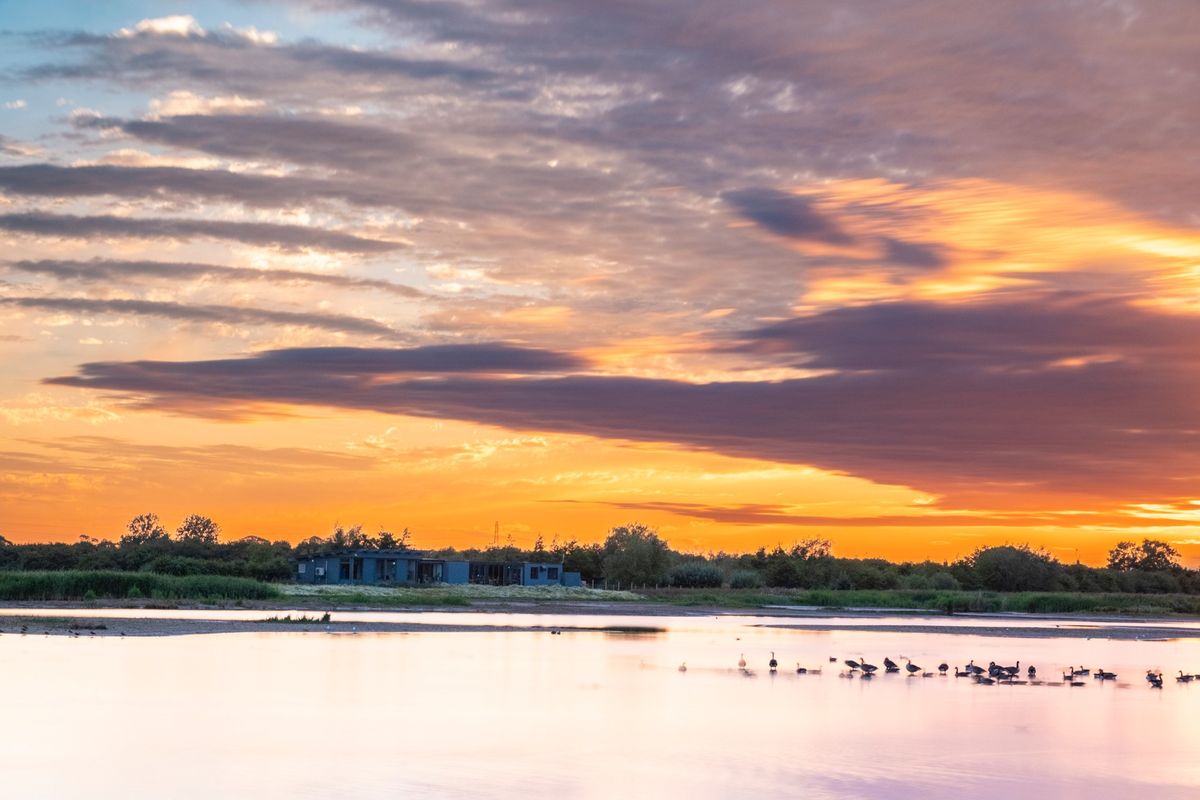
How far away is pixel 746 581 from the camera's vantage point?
132 m

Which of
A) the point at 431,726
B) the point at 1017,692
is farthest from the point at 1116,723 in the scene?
the point at 431,726

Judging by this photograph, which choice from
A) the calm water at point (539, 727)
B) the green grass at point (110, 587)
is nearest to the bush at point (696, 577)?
the green grass at point (110, 587)

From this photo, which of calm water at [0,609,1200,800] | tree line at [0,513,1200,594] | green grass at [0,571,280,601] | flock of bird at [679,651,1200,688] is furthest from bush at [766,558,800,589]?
flock of bird at [679,651,1200,688]

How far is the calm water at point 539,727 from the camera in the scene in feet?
70.9

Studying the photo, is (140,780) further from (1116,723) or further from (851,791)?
(1116,723)

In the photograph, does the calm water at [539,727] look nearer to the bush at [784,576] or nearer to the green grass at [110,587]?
the green grass at [110,587]

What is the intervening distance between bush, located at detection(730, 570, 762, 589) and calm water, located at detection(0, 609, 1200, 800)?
81.7 meters

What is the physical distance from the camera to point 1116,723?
33.1m

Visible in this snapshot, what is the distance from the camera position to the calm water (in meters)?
21.6

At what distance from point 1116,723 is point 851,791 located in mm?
14183

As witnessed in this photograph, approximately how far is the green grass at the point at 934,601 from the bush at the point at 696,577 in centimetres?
→ 654

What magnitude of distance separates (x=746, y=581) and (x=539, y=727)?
104828 mm

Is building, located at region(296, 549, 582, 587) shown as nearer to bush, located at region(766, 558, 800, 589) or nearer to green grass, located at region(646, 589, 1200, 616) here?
green grass, located at region(646, 589, 1200, 616)

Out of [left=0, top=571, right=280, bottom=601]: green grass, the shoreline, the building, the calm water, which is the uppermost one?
the building
